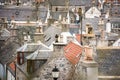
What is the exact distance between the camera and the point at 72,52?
2930 cm

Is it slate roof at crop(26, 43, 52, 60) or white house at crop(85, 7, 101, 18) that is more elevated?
slate roof at crop(26, 43, 52, 60)

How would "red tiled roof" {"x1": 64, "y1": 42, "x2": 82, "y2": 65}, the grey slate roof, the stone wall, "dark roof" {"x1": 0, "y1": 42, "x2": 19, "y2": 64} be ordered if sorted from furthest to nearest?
"dark roof" {"x1": 0, "y1": 42, "x2": 19, "y2": 64}, the grey slate roof, the stone wall, "red tiled roof" {"x1": 64, "y1": 42, "x2": 82, "y2": 65}

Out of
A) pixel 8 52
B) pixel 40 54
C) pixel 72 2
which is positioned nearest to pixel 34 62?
pixel 40 54

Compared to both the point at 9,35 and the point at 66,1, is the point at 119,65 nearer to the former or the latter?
the point at 9,35

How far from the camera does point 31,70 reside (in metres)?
31.6

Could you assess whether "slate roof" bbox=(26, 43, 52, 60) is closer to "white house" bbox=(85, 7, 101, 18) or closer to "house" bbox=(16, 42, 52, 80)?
"house" bbox=(16, 42, 52, 80)

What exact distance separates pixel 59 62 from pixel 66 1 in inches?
3565

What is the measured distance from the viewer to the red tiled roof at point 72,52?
2825cm

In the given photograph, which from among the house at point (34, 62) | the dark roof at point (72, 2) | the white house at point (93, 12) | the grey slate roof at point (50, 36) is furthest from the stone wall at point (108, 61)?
the dark roof at point (72, 2)

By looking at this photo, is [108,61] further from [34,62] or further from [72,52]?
[34,62]

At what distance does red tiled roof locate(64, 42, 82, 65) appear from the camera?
92.7 ft

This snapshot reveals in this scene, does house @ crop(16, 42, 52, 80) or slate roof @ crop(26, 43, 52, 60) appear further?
slate roof @ crop(26, 43, 52, 60)

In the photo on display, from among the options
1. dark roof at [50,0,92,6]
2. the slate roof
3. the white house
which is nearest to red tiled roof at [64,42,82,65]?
the slate roof

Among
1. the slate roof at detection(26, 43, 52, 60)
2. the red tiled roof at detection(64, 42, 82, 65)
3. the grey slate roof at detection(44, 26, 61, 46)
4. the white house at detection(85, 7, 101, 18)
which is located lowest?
the white house at detection(85, 7, 101, 18)
